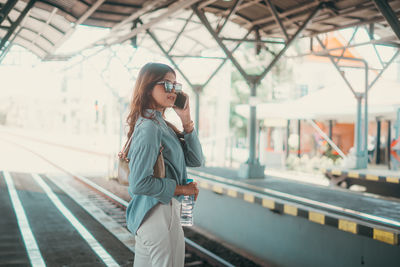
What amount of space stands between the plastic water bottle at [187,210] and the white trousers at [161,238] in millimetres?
113

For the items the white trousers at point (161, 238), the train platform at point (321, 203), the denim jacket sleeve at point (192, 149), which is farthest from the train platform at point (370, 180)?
the white trousers at point (161, 238)

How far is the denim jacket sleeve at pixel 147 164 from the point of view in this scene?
79.4 inches

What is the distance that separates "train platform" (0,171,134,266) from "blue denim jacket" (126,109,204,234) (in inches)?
146

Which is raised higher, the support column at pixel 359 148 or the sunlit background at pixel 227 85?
the sunlit background at pixel 227 85

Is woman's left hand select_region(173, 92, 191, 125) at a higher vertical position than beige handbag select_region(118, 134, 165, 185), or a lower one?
higher

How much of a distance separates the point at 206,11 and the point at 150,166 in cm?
853

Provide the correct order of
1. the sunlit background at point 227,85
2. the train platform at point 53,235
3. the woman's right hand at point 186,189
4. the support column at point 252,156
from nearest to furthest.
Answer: the woman's right hand at point 186,189 → the train platform at point 53,235 → the support column at point 252,156 → the sunlit background at point 227,85

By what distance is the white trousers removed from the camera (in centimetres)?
208

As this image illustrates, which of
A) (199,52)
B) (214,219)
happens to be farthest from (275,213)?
(199,52)

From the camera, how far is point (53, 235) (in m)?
6.83

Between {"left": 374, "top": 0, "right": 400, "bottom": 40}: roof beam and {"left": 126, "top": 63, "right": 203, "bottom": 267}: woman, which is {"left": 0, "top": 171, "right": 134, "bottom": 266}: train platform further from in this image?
{"left": 374, "top": 0, "right": 400, "bottom": 40}: roof beam

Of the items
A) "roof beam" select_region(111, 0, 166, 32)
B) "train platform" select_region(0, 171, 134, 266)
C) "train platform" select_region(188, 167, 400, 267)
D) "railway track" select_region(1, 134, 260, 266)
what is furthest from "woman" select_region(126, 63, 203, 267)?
"roof beam" select_region(111, 0, 166, 32)

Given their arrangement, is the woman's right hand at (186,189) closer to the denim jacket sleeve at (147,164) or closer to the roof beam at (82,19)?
the denim jacket sleeve at (147,164)

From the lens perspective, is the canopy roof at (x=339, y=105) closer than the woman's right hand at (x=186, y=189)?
No
